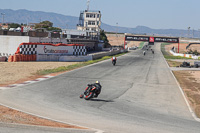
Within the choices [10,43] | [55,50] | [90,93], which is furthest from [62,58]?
[90,93]

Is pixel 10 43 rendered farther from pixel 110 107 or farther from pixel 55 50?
pixel 110 107

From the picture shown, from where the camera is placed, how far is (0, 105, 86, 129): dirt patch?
30.6 ft

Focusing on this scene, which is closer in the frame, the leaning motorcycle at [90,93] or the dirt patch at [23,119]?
the dirt patch at [23,119]

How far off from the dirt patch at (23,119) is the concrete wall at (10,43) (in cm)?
3001

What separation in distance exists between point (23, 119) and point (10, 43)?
32279 millimetres

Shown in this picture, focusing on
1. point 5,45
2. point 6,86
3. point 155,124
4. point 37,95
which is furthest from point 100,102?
point 5,45

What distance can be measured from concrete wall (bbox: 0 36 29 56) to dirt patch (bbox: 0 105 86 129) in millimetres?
30011

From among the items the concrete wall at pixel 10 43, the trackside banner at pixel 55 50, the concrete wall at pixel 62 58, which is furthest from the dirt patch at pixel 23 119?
the concrete wall at pixel 10 43

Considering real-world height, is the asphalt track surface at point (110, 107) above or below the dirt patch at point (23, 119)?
below

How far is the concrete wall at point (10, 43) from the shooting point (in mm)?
39938

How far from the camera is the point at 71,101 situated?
1388 centimetres

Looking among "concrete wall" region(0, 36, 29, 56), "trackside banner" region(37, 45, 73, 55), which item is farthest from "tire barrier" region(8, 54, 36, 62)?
"concrete wall" region(0, 36, 29, 56)

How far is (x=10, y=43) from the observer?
4041 cm

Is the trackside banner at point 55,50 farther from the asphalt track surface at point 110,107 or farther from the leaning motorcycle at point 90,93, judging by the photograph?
the leaning motorcycle at point 90,93
